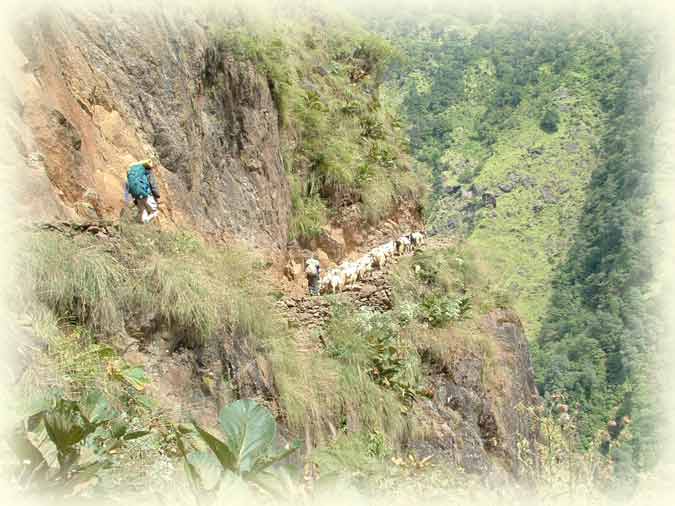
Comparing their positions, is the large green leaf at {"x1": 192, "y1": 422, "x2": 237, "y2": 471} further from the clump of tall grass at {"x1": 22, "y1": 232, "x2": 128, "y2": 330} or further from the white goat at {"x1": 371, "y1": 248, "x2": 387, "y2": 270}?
the white goat at {"x1": 371, "y1": 248, "x2": 387, "y2": 270}

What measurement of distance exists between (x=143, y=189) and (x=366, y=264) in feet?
21.7

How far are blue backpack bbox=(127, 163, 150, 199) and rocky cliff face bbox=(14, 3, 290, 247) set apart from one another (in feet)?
0.88

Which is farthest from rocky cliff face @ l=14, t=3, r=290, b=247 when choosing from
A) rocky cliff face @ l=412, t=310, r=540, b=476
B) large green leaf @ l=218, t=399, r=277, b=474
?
large green leaf @ l=218, t=399, r=277, b=474

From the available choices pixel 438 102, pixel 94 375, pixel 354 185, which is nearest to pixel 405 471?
pixel 94 375

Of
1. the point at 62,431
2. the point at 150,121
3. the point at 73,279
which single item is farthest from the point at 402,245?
the point at 62,431

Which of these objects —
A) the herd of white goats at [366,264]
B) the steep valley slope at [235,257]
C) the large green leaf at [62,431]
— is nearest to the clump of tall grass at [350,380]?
the steep valley slope at [235,257]

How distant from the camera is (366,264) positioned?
13984 millimetres

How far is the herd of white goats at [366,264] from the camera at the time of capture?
12414mm

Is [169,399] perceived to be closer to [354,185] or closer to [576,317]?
[354,185]

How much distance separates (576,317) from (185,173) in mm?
63017

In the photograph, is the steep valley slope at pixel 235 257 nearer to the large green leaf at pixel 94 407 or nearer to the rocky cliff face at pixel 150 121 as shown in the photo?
the rocky cliff face at pixel 150 121

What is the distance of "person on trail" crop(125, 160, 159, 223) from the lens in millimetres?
7980

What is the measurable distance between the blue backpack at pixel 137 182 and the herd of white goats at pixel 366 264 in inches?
186

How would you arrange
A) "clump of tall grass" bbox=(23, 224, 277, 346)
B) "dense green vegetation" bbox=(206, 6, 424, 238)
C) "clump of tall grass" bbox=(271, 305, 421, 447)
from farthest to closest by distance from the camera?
"dense green vegetation" bbox=(206, 6, 424, 238)
"clump of tall grass" bbox=(271, 305, 421, 447)
"clump of tall grass" bbox=(23, 224, 277, 346)
